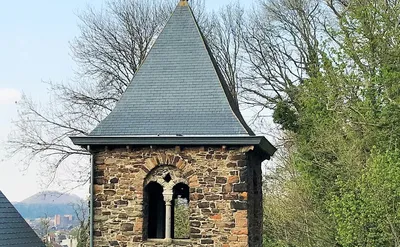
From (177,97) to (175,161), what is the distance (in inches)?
41.6

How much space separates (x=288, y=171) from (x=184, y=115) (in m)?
9.08

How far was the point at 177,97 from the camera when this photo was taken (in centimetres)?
1005

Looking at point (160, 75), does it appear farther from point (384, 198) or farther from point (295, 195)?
point (295, 195)

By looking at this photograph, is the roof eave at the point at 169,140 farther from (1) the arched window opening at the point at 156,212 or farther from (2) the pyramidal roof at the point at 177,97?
(1) the arched window opening at the point at 156,212

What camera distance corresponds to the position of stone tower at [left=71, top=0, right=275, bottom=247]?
30.9 feet

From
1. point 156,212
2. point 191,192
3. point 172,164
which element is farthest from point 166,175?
point 156,212

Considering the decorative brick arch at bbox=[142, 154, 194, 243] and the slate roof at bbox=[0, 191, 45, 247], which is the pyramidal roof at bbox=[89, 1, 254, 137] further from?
the slate roof at bbox=[0, 191, 45, 247]

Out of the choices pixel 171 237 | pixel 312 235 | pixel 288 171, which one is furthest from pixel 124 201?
pixel 288 171

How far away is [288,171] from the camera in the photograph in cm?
1838

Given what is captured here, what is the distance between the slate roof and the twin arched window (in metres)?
1.98

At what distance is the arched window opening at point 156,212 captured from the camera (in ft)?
34.2

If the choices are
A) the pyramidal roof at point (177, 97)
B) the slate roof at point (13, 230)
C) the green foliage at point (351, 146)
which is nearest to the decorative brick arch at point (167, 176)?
the pyramidal roof at point (177, 97)

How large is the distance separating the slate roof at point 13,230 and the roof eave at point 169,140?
6.48 feet

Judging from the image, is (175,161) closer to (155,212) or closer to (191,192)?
(191,192)
